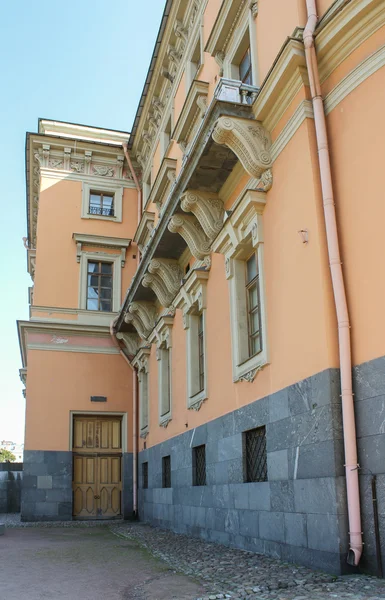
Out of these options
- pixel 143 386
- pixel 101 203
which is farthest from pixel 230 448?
pixel 101 203

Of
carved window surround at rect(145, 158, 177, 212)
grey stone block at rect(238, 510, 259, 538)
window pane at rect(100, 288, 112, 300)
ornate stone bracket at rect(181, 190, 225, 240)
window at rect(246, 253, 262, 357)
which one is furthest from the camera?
window pane at rect(100, 288, 112, 300)

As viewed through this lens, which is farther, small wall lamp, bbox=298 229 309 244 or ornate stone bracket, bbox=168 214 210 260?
ornate stone bracket, bbox=168 214 210 260

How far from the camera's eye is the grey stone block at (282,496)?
7816 mm

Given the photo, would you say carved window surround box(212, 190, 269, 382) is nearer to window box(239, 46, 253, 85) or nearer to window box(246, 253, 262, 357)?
window box(246, 253, 262, 357)

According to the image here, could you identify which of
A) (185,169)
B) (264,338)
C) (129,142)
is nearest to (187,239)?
(185,169)

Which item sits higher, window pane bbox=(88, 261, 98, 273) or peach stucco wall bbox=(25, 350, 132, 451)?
Answer: window pane bbox=(88, 261, 98, 273)

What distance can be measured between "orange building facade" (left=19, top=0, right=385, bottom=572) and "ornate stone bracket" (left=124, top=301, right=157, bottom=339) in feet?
0.17

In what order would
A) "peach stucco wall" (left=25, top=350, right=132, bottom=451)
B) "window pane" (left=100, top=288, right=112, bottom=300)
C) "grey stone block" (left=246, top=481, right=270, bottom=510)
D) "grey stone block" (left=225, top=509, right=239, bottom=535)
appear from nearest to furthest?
"grey stone block" (left=246, top=481, right=270, bottom=510) → "grey stone block" (left=225, top=509, right=239, bottom=535) → "peach stucco wall" (left=25, top=350, right=132, bottom=451) → "window pane" (left=100, top=288, right=112, bottom=300)

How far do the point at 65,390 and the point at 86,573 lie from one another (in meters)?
11.7

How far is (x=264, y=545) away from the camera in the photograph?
8500mm

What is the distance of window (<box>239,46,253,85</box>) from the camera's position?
10.9 m

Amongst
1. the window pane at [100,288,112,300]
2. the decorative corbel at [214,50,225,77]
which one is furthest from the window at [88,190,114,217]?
the decorative corbel at [214,50,225,77]

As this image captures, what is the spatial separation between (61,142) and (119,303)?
19.2 feet

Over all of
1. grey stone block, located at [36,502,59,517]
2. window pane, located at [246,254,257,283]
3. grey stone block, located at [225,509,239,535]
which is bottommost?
grey stone block, located at [36,502,59,517]
